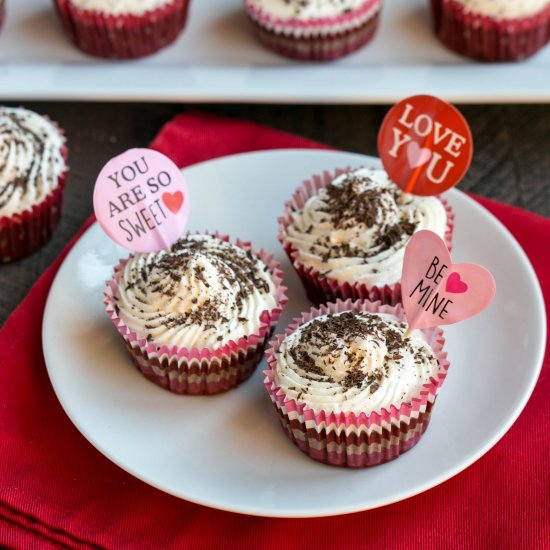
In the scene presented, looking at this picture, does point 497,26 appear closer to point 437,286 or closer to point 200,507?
point 437,286

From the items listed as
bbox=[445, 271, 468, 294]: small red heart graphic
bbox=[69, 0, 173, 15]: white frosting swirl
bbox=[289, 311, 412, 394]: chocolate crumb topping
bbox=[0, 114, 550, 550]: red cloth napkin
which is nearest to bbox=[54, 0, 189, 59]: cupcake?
bbox=[69, 0, 173, 15]: white frosting swirl

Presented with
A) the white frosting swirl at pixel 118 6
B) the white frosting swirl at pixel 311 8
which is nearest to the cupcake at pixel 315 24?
the white frosting swirl at pixel 311 8

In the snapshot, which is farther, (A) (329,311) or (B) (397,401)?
(A) (329,311)

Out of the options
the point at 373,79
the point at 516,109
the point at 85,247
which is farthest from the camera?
the point at 516,109

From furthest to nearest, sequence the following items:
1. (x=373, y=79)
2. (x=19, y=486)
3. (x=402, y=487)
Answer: (x=373, y=79)
(x=19, y=486)
(x=402, y=487)

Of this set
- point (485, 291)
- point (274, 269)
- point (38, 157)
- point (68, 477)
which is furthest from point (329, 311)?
point (38, 157)

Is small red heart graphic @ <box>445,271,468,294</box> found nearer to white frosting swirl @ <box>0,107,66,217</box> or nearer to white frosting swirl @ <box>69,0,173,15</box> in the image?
white frosting swirl @ <box>0,107,66,217</box>

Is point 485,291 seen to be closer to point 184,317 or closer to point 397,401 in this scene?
point 397,401

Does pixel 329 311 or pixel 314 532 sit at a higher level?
pixel 329 311
